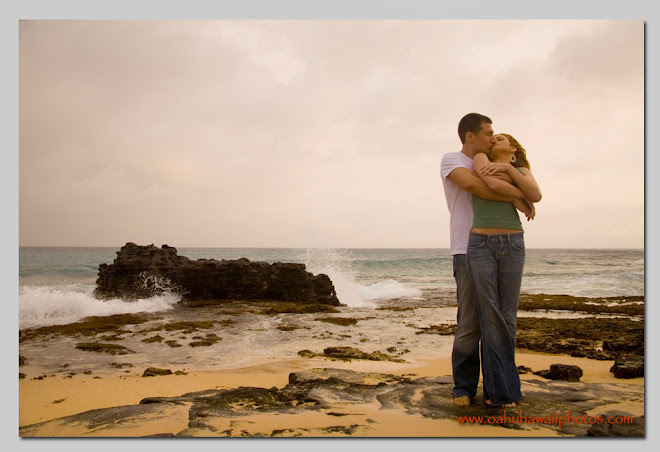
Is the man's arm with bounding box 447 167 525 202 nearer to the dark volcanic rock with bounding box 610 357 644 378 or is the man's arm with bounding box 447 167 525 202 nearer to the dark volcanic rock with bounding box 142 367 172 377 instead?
the dark volcanic rock with bounding box 610 357 644 378

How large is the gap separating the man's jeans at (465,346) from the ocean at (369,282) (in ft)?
7.58

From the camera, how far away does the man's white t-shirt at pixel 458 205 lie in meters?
3.37

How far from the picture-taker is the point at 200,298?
14.0 metres

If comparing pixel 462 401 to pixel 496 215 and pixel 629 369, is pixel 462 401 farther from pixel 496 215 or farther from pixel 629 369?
pixel 629 369

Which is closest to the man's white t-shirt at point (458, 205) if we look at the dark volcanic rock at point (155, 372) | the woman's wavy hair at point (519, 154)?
the woman's wavy hair at point (519, 154)

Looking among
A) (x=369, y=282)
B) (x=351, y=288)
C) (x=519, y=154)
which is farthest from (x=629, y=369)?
(x=369, y=282)

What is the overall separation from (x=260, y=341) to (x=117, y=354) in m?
2.04

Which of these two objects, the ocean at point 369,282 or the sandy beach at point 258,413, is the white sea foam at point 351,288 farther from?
the sandy beach at point 258,413

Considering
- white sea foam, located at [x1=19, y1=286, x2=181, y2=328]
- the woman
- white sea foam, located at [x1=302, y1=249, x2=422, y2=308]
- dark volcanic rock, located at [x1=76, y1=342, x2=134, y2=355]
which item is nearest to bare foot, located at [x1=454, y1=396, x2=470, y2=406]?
the woman

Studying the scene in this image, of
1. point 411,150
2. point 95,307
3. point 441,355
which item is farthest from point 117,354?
point 95,307

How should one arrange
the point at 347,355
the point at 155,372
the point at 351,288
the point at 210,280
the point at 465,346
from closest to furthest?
the point at 465,346
the point at 155,372
the point at 347,355
the point at 210,280
the point at 351,288

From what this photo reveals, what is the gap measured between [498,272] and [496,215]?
0.39 meters

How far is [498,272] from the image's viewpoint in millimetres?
3191

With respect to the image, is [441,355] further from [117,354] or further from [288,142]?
[117,354]
